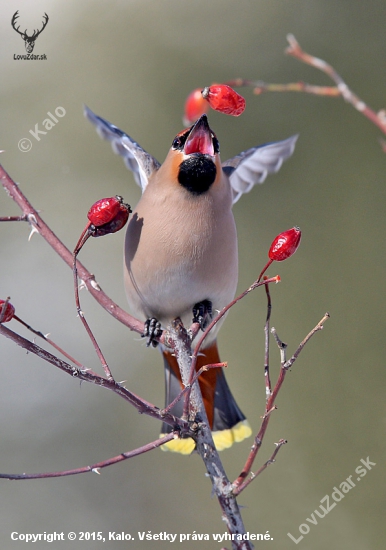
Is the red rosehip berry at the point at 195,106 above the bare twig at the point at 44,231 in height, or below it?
above

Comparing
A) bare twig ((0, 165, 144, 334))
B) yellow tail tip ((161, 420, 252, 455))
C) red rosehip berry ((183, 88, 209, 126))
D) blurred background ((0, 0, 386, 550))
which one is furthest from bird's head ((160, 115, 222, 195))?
blurred background ((0, 0, 386, 550))

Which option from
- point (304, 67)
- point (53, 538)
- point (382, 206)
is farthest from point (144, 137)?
point (53, 538)

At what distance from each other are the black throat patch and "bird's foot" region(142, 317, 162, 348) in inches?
21.4

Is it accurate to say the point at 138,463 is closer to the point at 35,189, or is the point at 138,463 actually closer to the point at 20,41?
the point at 35,189

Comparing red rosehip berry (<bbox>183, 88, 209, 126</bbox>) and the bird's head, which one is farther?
red rosehip berry (<bbox>183, 88, 209, 126</bbox>)

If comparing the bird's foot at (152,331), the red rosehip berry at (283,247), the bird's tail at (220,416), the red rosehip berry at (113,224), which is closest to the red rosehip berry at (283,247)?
the red rosehip berry at (283,247)

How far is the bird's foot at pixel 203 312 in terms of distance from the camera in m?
2.72

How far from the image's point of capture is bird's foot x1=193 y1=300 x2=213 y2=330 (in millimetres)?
2719

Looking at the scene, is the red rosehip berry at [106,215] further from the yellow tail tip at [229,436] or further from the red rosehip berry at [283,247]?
the yellow tail tip at [229,436]

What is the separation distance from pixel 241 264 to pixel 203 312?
313cm

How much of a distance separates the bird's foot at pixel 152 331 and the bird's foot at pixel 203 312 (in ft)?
0.56

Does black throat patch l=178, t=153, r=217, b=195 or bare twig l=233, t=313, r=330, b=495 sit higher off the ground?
black throat patch l=178, t=153, r=217, b=195

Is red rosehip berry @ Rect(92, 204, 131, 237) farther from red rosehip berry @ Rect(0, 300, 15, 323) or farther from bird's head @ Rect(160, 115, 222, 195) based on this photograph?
bird's head @ Rect(160, 115, 222, 195)

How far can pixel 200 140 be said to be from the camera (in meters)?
2.61
